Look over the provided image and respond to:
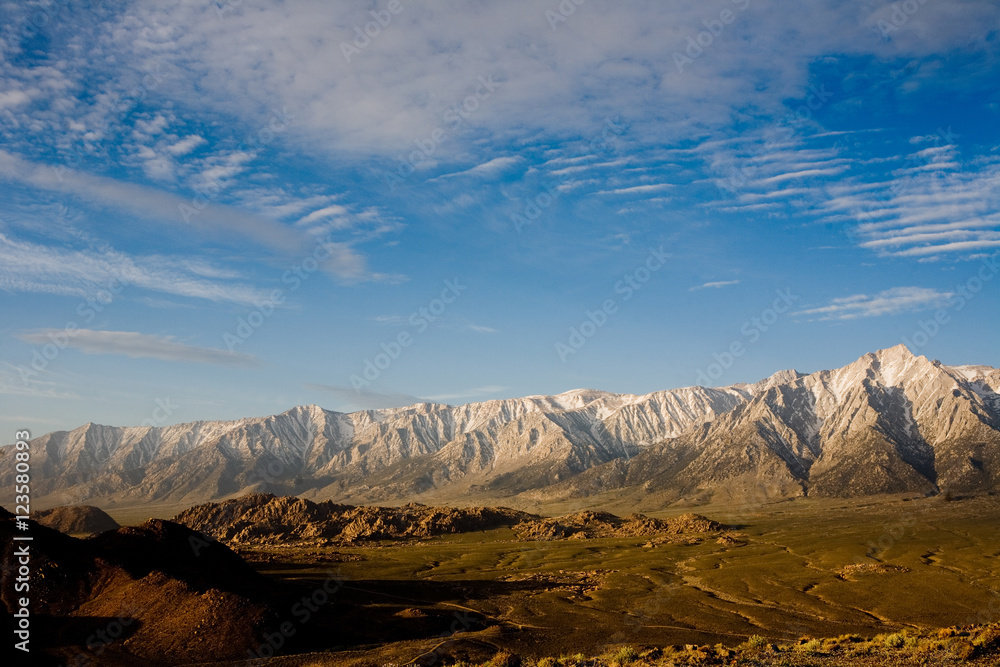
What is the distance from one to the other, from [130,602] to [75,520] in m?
167

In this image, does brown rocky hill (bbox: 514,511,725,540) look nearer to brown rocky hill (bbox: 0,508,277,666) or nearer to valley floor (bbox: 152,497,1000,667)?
valley floor (bbox: 152,497,1000,667)

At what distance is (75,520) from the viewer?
185 metres

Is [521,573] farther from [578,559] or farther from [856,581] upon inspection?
[856,581]

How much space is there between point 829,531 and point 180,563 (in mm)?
167364

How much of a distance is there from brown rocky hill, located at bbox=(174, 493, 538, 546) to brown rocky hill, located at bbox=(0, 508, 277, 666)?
105m

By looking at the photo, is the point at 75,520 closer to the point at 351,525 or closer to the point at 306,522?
the point at 306,522

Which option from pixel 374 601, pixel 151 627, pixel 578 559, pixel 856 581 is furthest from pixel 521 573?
pixel 151 627

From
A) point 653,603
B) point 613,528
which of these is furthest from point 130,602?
point 613,528

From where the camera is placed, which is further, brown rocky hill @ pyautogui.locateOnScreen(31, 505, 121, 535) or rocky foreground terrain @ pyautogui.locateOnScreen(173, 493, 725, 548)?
brown rocky hill @ pyautogui.locateOnScreen(31, 505, 121, 535)

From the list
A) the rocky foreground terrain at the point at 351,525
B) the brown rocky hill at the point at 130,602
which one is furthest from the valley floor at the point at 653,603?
the rocky foreground terrain at the point at 351,525

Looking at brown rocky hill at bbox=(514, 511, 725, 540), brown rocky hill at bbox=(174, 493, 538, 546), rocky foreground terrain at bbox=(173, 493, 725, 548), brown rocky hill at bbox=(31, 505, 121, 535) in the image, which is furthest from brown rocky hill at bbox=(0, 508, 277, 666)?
brown rocky hill at bbox=(31, 505, 121, 535)

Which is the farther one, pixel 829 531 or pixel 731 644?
pixel 829 531

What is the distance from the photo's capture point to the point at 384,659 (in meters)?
46.2

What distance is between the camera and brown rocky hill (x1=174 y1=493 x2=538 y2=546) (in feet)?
544
